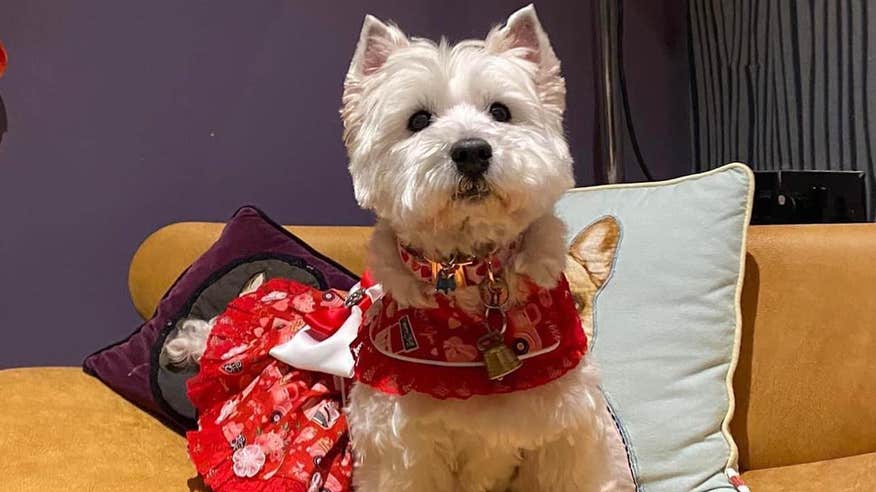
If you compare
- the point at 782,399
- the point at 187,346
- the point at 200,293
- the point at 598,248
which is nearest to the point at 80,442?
the point at 187,346

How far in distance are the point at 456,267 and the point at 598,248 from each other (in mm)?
474

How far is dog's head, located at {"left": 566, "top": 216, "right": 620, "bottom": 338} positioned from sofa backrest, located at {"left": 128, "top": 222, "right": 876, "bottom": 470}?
27 cm

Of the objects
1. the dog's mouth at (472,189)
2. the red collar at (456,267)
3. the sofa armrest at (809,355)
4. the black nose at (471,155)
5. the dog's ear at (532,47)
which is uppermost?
the dog's ear at (532,47)

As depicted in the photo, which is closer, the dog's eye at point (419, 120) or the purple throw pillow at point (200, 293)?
the dog's eye at point (419, 120)

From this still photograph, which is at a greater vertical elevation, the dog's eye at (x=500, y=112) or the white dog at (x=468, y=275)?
the dog's eye at (x=500, y=112)

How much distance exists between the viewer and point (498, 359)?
0.98m

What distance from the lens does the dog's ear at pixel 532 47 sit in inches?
43.6

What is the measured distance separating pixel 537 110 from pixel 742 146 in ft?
4.33

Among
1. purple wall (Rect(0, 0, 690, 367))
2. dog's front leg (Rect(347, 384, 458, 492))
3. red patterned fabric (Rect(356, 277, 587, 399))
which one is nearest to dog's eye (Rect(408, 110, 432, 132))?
red patterned fabric (Rect(356, 277, 587, 399))

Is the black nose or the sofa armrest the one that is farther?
the sofa armrest

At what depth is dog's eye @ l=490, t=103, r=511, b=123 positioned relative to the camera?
1.06 metres

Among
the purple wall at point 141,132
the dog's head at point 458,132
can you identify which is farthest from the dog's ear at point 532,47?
the purple wall at point 141,132

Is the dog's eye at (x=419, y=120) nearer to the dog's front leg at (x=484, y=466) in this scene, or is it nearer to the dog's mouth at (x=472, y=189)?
the dog's mouth at (x=472, y=189)

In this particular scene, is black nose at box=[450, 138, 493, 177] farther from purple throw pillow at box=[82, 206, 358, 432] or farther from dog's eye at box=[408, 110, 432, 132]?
purple throw pillow at box=[82, 206, 358, 432]
